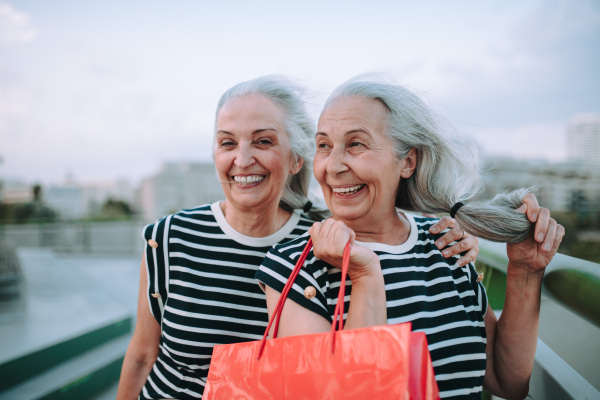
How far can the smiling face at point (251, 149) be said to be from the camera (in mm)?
1837

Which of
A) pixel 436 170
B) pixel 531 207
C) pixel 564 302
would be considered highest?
pixel 436 170

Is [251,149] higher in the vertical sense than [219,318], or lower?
higher

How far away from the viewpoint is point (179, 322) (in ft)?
5.74

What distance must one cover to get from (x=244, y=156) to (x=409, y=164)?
0.70m

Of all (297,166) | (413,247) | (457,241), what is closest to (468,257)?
(457,241)

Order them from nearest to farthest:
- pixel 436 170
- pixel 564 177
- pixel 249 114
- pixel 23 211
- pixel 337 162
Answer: pixel 337 162 → pixel 436 170 → pixel 249 114 → pixel 23 211 → pixel 564 177

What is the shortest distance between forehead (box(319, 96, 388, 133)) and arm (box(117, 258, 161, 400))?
3.71 ft

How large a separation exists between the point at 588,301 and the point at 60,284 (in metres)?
6.68

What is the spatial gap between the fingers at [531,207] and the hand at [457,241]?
8.9 inches

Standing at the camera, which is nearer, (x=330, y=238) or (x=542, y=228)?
(x=330, y=238)

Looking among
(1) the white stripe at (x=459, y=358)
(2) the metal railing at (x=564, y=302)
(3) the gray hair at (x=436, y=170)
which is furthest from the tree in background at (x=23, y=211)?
(1) the white stripe at (x=459, y=358)

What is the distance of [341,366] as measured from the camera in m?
0.96

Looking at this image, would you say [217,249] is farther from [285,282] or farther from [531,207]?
[531,207]

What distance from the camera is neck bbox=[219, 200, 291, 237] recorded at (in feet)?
6.27
